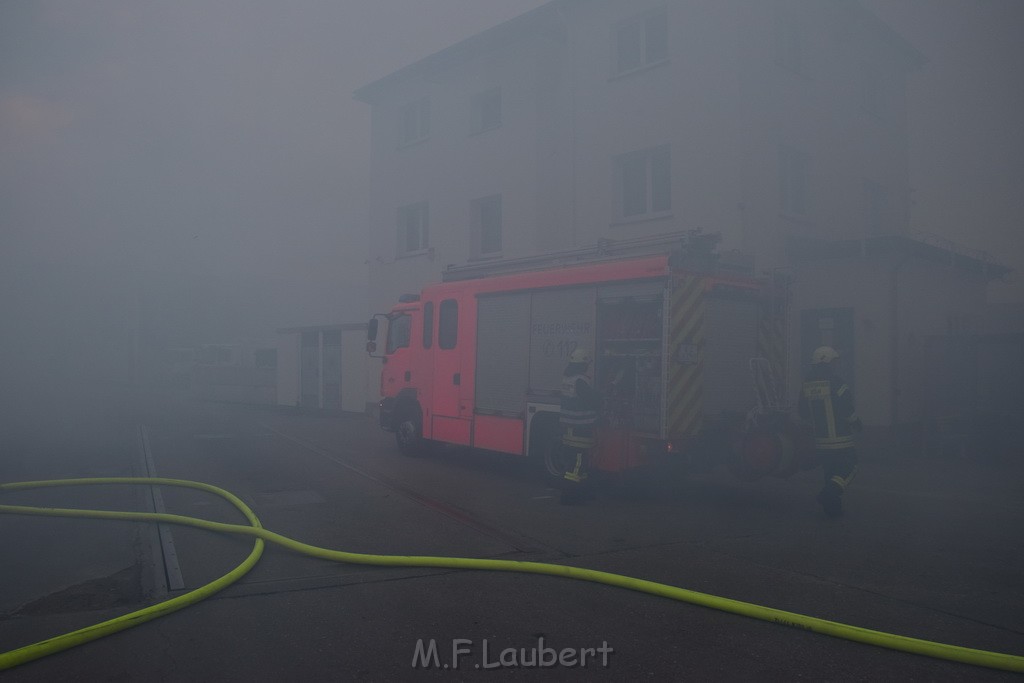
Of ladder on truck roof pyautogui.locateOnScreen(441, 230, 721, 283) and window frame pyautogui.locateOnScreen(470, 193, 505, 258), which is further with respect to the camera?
window frame pyautogui.locateOnScreen(470, 193, 505, 258)

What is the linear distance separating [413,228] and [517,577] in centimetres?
1689

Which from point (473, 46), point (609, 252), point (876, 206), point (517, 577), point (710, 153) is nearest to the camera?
point (517, 577)

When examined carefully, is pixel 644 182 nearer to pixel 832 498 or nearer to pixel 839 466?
pixel 839 466

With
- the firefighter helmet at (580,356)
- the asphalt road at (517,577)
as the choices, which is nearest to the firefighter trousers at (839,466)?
the asphalt road at (517,577)

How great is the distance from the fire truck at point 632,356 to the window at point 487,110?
8847mm

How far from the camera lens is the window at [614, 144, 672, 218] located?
14953 mm

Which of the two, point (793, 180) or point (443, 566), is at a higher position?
point (793, 180)

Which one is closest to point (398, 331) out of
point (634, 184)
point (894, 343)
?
point (634, 184)

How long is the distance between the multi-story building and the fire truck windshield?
510cm

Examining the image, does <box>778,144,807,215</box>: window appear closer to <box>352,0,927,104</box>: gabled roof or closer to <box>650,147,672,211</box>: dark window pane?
<box>650,147,672,211</box>: dark window pane

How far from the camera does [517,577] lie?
17.7 feet

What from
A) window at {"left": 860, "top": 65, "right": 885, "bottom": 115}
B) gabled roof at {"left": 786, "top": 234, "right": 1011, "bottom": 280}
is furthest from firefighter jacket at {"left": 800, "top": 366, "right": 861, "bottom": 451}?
window at {"left": 860, "top": 65, "right": 885, "bottom": 115}

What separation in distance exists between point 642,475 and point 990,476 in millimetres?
5665

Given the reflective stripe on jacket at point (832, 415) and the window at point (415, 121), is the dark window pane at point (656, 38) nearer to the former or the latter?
the window at point (415, 121)
